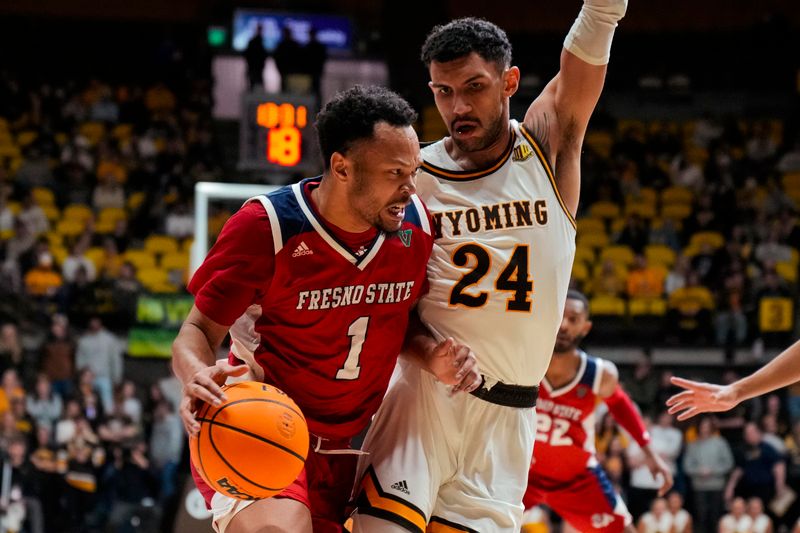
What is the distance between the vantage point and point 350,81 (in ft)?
63.7

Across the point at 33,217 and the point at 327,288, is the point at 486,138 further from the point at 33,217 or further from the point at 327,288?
the point at 33,217

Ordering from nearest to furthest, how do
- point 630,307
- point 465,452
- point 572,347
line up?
1. point 465,452
2. point 572,347
3. point 630,307

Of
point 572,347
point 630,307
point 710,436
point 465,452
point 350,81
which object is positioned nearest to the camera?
point 465,452

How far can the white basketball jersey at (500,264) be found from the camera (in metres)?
3.92

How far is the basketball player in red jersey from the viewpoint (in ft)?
11.6

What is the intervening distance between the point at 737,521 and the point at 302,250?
9.01 meters

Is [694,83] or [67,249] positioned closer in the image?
[67,249]

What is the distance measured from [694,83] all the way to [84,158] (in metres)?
10.9

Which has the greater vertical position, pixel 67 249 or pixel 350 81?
pixel 350 81

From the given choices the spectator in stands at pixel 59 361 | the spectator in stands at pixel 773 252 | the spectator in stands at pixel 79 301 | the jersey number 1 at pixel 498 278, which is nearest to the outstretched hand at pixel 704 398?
the jersey number 1 at pixel 498 278

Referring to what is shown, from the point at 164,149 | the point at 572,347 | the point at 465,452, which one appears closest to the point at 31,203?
the point at 164,149

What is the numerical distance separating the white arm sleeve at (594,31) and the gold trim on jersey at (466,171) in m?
0.42

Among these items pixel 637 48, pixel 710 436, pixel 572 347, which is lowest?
pixel 710 436

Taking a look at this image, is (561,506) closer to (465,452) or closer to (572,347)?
(572,347)
